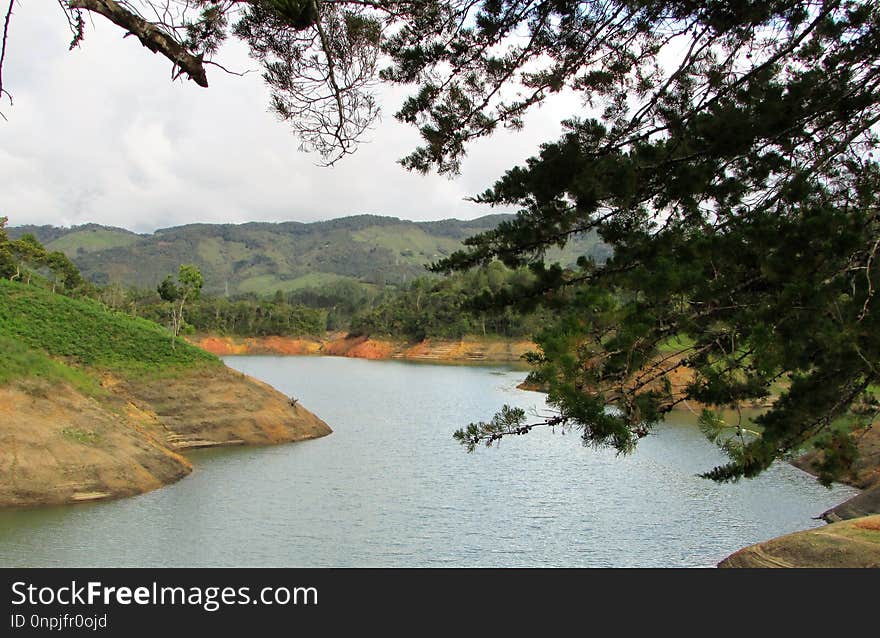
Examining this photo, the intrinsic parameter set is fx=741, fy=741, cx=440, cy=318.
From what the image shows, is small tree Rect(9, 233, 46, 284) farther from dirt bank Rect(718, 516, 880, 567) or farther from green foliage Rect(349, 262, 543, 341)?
dirt bank Rect(718, 516, 880, 567)

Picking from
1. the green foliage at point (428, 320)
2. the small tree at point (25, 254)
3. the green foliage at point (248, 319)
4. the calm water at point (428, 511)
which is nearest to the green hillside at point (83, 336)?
the calm water at point (428, 511)

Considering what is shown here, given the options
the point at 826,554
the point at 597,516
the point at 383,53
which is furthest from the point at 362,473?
the point at 383,53

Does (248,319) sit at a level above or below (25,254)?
above

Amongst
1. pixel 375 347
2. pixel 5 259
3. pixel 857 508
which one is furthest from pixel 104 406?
pixel 375 347

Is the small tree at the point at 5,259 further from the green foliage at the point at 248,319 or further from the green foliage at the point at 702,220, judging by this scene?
the green foliage at the point at 248,319

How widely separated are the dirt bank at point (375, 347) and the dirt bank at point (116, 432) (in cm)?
4281

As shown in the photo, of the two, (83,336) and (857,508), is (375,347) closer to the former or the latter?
(83,336)

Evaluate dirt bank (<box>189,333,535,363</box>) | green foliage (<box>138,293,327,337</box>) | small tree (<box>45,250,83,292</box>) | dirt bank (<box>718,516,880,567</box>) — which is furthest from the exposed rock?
green foliage (<box>138,293,327,337</box>)

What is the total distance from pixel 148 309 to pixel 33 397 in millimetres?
68048

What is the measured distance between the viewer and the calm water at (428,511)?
12742 millimetres

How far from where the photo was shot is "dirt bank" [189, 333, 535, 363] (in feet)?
235

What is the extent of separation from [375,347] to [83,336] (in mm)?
57482

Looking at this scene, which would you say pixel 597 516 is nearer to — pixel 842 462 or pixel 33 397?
pixel 842 462

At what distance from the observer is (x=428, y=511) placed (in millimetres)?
15609
